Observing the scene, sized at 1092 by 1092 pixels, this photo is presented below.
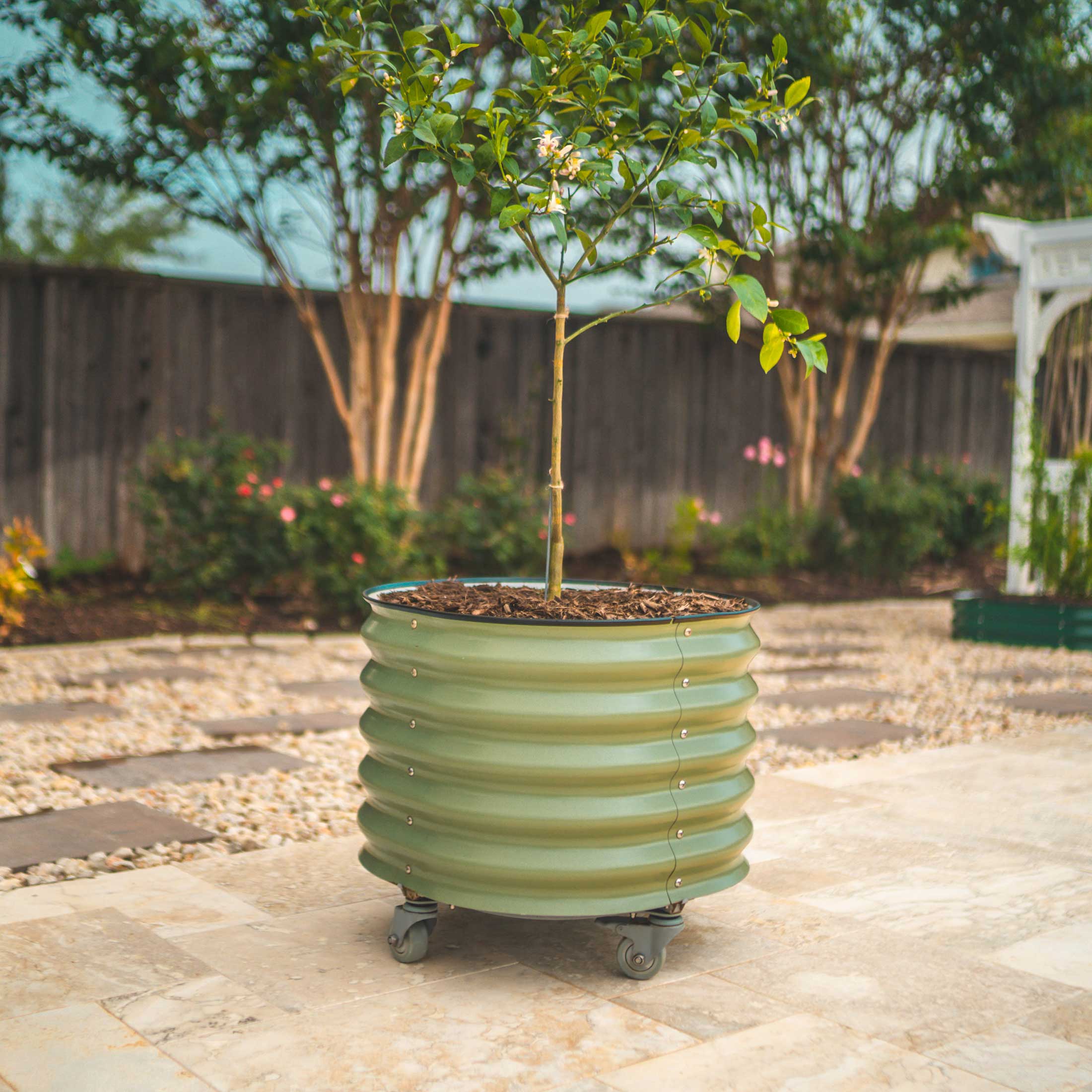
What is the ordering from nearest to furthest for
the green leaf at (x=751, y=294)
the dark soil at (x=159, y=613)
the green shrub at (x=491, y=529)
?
the green leaf at (x=751, y=294) < the dark soil at (x=159, y=613) < the green shrub at (x=491, y=529)

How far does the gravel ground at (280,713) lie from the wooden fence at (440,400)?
197 cm

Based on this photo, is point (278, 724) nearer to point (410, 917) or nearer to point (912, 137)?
point (410, 917)

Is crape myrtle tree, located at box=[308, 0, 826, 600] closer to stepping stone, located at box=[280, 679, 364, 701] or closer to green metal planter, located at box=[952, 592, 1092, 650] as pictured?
stepping stone, located at box=[280, 679, 364, 701]

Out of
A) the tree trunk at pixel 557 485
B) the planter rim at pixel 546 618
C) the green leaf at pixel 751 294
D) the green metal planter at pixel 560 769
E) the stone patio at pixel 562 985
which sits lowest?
the stone patio at pixel 562 985

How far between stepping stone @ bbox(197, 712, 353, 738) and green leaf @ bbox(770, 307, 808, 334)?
2766 mm

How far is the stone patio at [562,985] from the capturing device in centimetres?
204

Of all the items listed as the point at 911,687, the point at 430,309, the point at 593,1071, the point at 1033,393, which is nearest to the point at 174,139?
the point at 430,309

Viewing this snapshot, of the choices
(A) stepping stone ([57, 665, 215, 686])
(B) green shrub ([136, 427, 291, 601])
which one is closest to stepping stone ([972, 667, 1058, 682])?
(A) stepping stone ([57, 665, 215, 686])

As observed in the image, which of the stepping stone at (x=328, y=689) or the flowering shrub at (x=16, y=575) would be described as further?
the flowering shrub at (x=16, y=575)

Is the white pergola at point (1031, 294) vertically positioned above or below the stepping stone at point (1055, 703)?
above

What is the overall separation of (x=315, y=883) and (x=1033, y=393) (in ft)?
22.3

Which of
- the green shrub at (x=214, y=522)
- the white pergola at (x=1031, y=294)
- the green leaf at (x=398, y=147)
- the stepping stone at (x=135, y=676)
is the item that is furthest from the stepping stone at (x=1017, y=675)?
the green leaf at (x=398, y=147)

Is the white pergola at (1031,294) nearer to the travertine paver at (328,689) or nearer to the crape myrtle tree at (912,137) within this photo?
the crape myrtle tree at (912,137)

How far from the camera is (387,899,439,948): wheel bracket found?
8.24 ft
